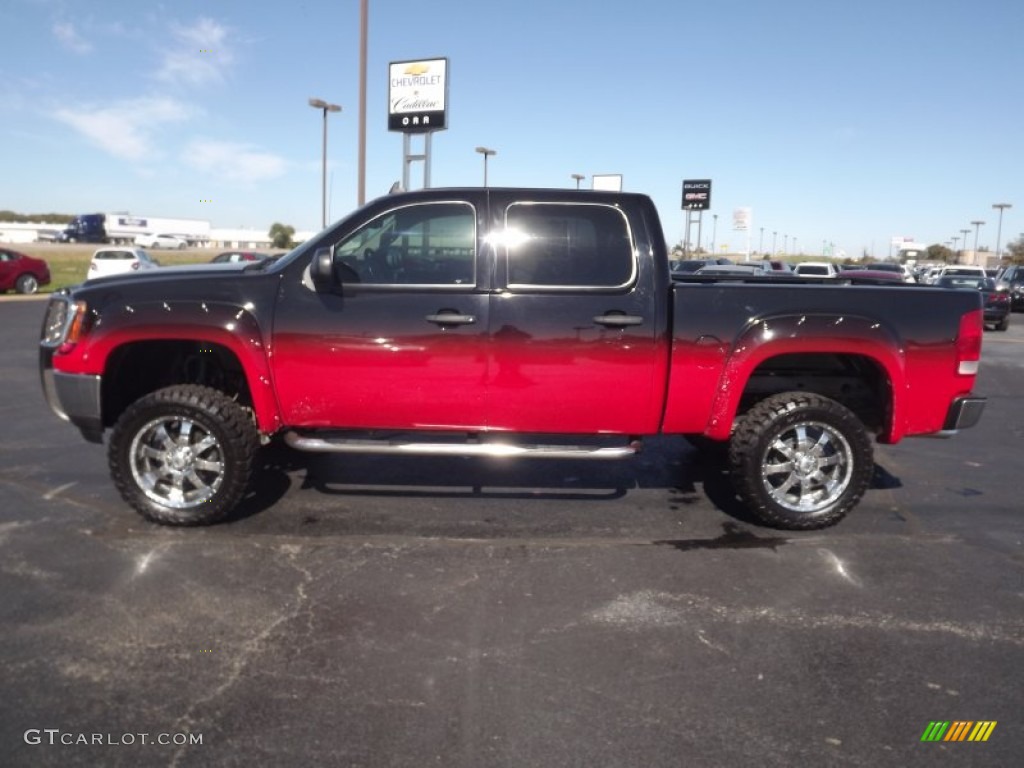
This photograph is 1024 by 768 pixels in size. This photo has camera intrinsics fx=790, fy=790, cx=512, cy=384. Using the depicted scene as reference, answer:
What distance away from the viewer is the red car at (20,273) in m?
24.1

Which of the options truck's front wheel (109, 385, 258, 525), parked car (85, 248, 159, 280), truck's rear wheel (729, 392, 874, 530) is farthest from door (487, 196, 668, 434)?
parked car (85, 248, 159, 280)

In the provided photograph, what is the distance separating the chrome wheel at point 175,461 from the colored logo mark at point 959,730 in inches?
149

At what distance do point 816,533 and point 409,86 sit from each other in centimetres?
1676

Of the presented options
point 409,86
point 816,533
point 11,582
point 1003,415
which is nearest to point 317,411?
point 11,582

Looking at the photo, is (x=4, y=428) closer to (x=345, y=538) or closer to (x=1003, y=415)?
(x=345, y=538)

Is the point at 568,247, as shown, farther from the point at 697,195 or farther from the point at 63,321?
the point at 697,195

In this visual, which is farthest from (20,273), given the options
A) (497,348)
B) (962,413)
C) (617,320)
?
(962,413)

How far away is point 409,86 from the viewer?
744 inches

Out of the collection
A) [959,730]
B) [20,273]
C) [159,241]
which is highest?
[159,241]

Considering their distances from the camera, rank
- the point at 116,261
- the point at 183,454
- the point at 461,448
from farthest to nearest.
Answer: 1. the point at 116,261
2. the point at 183,454
3. the point at 461,448

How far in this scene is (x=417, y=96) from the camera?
18.8 meters

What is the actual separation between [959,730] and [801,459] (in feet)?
6.99

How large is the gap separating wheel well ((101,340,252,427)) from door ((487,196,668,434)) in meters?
1.69

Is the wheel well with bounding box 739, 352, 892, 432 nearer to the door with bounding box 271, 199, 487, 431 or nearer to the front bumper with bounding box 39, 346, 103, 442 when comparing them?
the door with bounding box 271, 199, 487, 431
